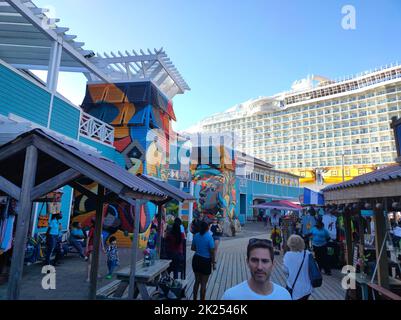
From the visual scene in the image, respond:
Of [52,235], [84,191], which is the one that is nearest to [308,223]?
[84,191]

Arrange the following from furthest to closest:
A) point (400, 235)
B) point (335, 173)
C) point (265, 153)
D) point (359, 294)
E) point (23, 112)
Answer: point (265, 153), point (335, 173), point (400, 235), point (23, 112), point (359, 294)

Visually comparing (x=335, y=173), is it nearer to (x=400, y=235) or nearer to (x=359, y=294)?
(x=400, y=235)

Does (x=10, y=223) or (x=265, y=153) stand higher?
(x=265, y=153)

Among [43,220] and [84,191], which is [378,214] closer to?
[84,191]

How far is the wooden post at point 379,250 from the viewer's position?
4574 millimetres

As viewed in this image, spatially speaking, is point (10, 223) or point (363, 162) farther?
point (363, 162)

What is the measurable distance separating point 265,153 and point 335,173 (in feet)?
65.5

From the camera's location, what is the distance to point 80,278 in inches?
277

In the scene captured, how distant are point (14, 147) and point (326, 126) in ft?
241

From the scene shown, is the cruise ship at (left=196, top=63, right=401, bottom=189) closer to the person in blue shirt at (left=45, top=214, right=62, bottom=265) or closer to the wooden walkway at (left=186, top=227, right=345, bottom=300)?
the wooden walkway at (left=186, top=227, right=345, bottom=300)

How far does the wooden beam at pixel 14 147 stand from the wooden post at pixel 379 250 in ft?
18.3

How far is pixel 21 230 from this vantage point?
308 centimetres

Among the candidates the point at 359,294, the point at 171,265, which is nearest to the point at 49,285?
the point at 171,265
